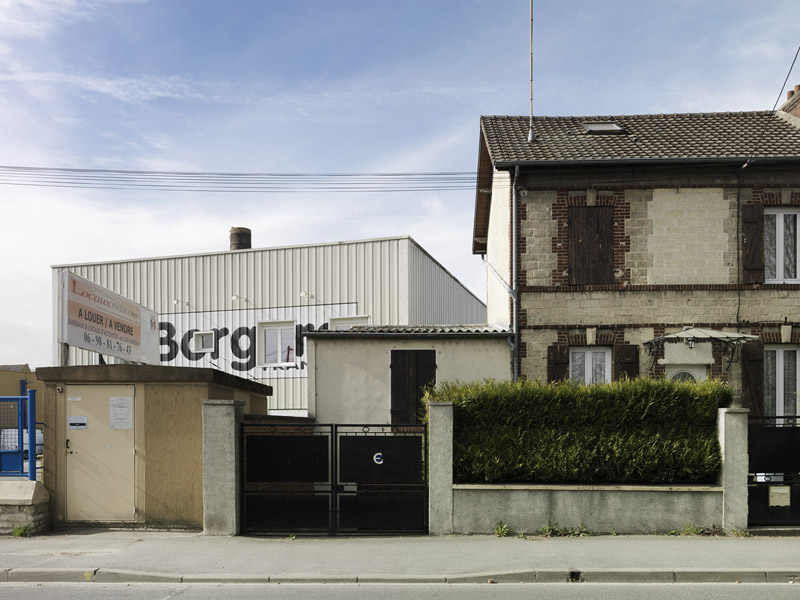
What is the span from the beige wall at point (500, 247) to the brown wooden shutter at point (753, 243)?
5.12 m

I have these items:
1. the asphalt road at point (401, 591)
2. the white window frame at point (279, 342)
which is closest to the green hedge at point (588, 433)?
the asphalt road at point (401, 591)

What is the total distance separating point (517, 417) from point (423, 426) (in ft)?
4.79

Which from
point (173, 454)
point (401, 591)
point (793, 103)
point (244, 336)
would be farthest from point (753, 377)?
point (244, 336)

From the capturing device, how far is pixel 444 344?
16906 millimetres

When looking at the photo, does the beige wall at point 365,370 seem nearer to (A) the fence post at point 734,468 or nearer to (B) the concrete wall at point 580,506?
(B) the concrete wall at point 580,506

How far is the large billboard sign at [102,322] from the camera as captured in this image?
1324cm

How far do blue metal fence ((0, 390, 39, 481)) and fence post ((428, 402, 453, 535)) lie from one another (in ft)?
20.6

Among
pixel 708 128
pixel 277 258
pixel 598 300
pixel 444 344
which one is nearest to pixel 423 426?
pixel 444 344

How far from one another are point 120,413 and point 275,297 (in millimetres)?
15432

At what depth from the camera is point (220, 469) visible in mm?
11398

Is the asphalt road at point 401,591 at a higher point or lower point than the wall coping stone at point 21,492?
lower

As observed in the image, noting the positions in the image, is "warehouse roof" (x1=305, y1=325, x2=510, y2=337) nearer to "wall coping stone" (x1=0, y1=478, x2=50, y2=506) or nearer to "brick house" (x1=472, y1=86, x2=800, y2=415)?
"brick house" (x1=472, y1=86, x2=800, y2=415)

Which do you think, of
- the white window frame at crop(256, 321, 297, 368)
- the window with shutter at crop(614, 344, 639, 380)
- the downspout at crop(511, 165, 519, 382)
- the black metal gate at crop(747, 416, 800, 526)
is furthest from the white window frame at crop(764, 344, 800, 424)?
the white window frame at crop(256, 321, 297, 368)

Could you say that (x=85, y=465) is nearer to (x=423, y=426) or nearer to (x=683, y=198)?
(x=423, y=426)
